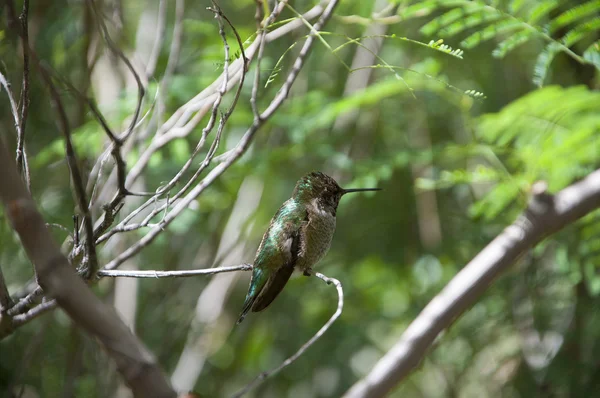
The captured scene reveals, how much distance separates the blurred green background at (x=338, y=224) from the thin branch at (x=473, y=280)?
0.93 m

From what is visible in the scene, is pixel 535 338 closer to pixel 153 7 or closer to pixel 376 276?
pixel 376 276

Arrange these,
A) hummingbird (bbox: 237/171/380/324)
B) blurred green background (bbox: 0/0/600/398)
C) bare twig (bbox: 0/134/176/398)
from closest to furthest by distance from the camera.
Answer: bare twig (bbox: 0/134/176/398)
hummingbird (bbox: 237/171/380/324)
blurred green background (bbox: 0/0/600/398)

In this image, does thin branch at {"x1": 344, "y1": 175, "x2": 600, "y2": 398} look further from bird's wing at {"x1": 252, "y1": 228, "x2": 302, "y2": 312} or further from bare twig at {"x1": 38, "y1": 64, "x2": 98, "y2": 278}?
bare twig at {"x1": 38, "y1": 64, "x2": 98, "y2": 278}

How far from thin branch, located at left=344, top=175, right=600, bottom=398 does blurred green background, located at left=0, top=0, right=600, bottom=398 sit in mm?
934

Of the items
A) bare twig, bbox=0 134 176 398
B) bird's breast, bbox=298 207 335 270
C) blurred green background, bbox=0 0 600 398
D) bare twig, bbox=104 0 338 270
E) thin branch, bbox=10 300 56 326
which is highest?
bare twig, bbox=0 134 176 398

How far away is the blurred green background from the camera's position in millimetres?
4293

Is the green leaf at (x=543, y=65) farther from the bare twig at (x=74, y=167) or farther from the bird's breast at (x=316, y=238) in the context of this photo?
the bare twig at (x=74, y=167)

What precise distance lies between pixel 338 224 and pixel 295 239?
7.30ft

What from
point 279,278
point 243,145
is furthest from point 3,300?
point 279,278

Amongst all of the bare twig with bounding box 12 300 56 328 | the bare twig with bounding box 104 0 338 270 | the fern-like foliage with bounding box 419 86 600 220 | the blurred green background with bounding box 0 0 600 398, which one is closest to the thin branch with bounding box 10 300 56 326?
the bare twig with bounding box 12 300 56 328

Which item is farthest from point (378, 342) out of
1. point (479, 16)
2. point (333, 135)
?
point (479, 16)

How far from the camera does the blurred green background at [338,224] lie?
14.1 ft

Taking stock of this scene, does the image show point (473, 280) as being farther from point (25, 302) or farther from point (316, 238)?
point (25, 302)

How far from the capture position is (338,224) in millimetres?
5340
